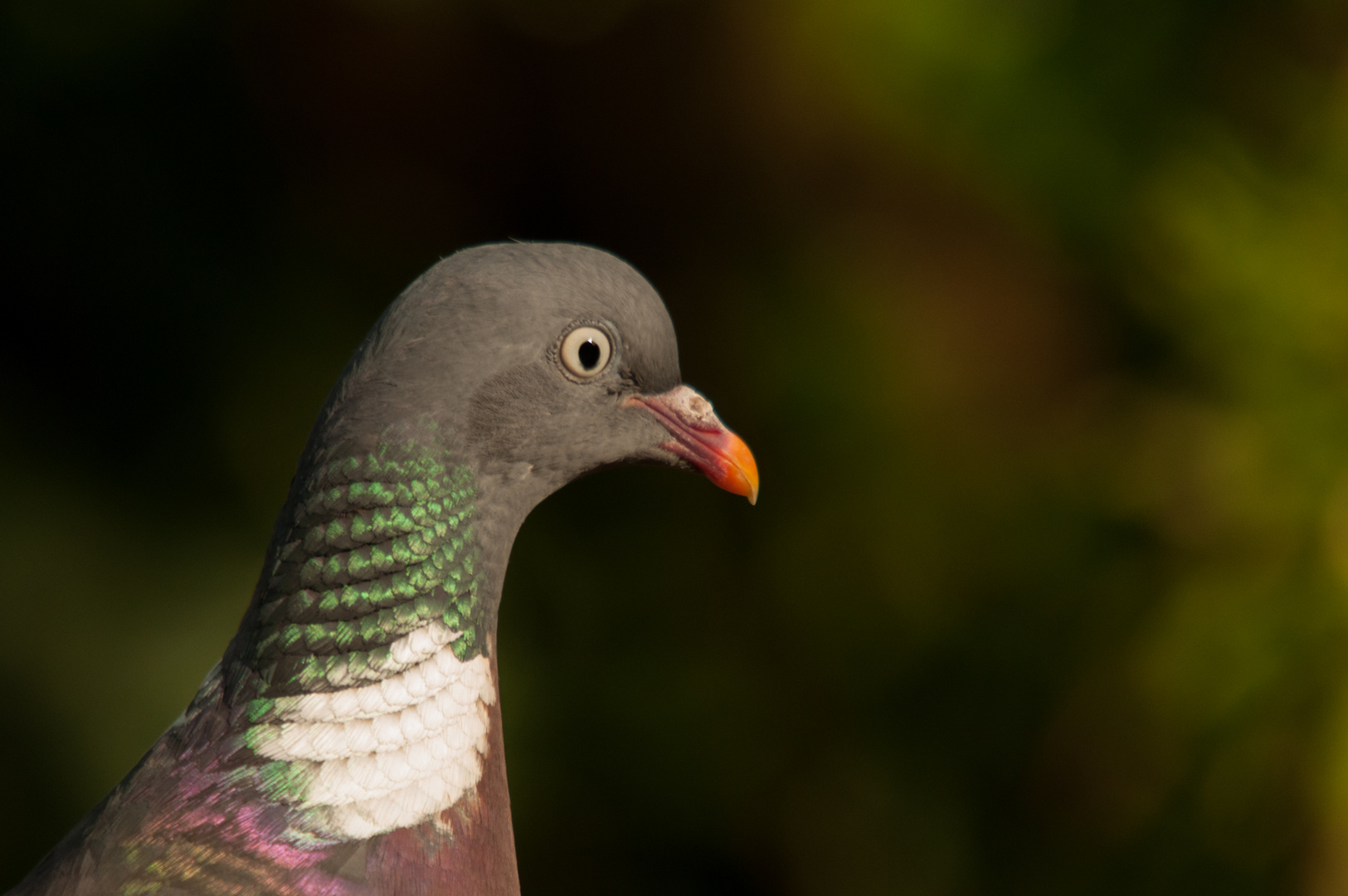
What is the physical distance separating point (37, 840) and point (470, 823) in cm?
214

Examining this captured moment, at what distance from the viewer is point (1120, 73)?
8.40ft

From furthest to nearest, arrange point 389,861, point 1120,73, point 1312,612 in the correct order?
point 1120,73 → point 1312,612 → point 389,861

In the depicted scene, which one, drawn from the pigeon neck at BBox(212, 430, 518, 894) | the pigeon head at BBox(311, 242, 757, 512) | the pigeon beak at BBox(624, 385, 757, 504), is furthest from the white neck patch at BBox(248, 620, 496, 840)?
the pigeon beak at BBox(624, 385, 757, 504)

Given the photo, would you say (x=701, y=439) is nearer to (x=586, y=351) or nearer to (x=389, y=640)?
(x=586, y=351)

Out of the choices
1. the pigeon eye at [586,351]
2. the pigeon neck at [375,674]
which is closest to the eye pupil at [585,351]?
the pigeon eye at [586,351]

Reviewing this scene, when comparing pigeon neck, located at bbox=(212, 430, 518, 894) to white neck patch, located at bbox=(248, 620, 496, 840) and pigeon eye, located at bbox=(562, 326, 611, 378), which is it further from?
pigeon eye, located at bbox=(562, 326, 611, 378)

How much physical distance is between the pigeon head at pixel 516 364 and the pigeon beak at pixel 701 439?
0.03 metres

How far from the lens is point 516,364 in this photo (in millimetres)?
1104

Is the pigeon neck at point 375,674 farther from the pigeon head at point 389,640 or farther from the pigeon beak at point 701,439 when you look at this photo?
the pigeon beak at point 701,439

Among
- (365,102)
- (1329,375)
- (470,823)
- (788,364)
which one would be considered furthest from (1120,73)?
(470,823)

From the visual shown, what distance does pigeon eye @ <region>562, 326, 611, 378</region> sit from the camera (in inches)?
44.4

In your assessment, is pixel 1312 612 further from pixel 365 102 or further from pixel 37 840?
pixel 37 840

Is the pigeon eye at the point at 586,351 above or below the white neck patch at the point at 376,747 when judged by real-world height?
above

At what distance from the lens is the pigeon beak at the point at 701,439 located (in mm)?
1215
